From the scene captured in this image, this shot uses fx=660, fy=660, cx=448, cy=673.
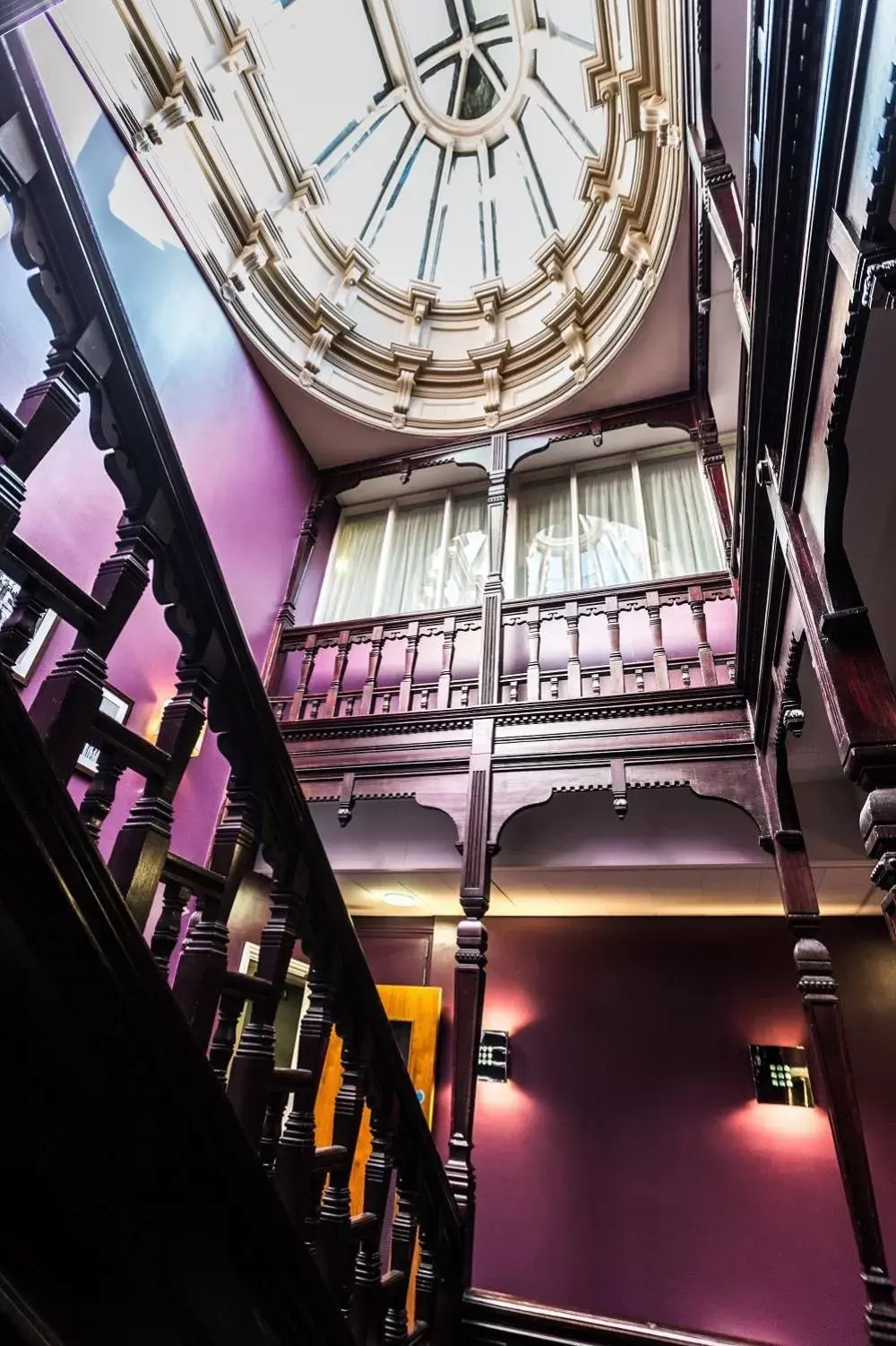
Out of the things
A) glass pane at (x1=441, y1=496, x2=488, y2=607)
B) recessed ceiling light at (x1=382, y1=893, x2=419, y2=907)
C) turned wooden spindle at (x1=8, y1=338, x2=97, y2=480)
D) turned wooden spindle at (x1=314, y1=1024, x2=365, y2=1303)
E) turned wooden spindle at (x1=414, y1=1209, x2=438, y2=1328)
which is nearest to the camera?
turned wooden spindle at (x1=8, y1=338, x2=97, y2=480)

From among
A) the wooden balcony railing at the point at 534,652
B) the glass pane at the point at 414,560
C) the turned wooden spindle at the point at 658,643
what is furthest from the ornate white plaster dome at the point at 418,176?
the turned wooden spindle at the point at 658,643

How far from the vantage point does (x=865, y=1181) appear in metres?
1.85

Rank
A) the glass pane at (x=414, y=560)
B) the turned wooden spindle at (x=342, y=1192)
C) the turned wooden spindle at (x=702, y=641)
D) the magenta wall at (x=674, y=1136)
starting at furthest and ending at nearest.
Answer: the glass pane at (x=414, y=560), the magenta wall at (x=674, y=1136), the turned wooden spindle at (x=702, y=641), the turned wooden spindle at (x=342, y=1192)

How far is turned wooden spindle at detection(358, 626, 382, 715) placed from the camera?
11.6ft

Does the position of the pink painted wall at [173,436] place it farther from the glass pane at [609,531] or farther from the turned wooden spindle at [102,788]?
the glass pane at [609,531]

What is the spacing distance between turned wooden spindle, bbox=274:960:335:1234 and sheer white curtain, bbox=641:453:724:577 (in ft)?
11.1

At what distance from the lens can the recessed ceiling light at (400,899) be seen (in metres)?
4.29

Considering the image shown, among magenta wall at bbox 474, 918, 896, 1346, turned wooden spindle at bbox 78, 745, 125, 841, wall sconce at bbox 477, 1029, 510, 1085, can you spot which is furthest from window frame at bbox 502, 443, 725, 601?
turned wooden spindle at bbox 78, 745, 125, 841

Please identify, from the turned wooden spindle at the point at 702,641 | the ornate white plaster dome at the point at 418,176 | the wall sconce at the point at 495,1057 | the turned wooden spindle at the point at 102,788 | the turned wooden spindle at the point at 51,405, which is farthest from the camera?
the wall sconce at the point at 495,1057

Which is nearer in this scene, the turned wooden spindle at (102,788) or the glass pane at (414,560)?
the turned wooden spindle at (102,788)

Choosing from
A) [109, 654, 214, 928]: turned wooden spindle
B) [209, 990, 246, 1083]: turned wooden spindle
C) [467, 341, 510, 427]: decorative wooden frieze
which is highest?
[467, 341, 510, 427]: decorative wooden frieze

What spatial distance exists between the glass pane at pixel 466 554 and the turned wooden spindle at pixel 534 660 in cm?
89

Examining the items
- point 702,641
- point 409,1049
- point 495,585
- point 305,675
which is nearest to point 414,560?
point 495,585

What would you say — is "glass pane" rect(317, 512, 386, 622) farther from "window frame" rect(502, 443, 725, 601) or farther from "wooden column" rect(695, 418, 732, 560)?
"wooden column" rect(695, 418, 732, 560)
